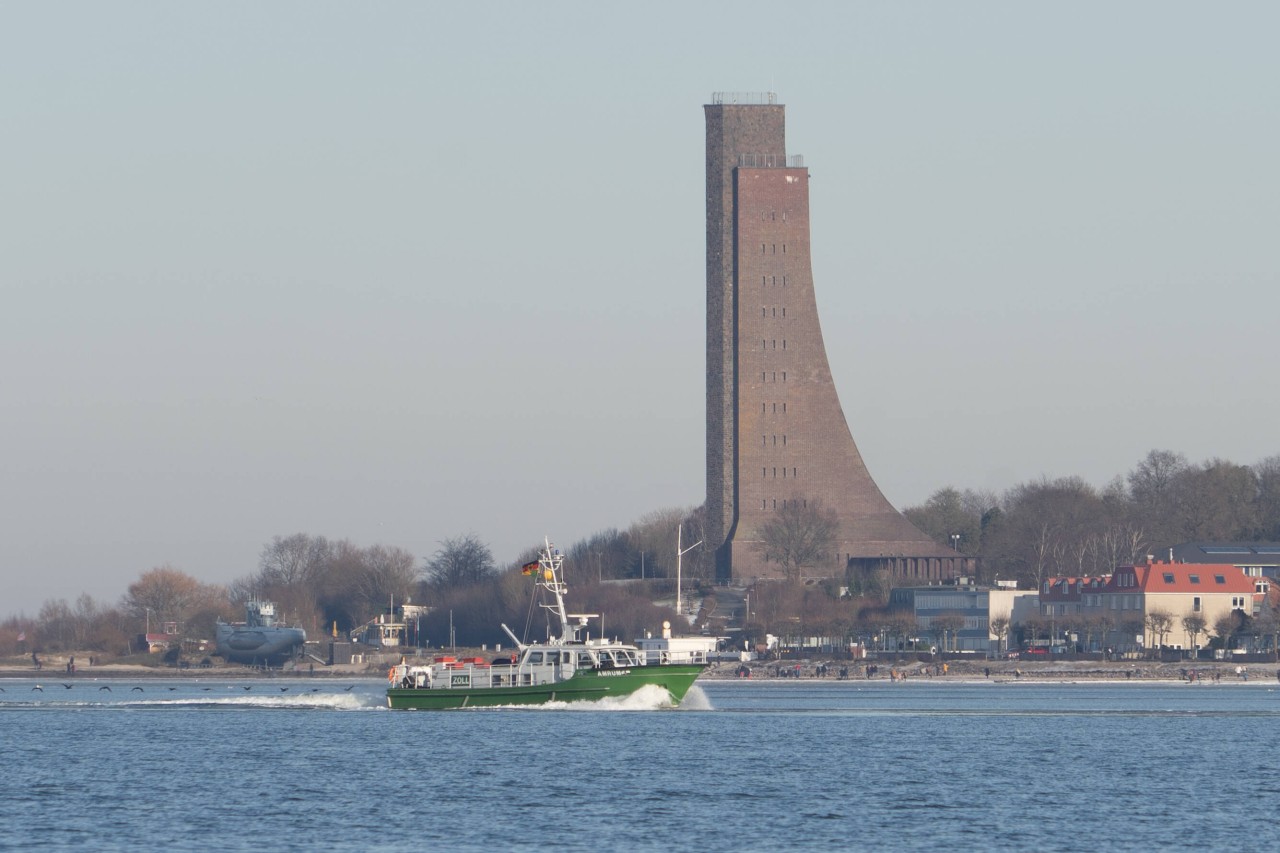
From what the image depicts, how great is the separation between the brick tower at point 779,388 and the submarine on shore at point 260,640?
81.8ft

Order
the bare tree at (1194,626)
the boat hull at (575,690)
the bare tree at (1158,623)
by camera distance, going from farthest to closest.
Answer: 1. the bare tree at (1194,626)
2. the bare tree at (1158,623)
3. the boat hull at (575,690)

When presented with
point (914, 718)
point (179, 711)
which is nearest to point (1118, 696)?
point (914, 718)

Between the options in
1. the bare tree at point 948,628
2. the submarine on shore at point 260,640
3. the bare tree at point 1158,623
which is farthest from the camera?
the submarine on shore at point 260,640

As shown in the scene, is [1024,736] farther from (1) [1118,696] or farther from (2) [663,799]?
(1) [1118,696]

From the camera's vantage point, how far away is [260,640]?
13300cm

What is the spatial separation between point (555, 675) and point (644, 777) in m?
17.8

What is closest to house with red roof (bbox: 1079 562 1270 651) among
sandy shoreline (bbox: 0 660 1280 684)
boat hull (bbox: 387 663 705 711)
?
sandy shoreline (bbox: 0 660 1280 684)

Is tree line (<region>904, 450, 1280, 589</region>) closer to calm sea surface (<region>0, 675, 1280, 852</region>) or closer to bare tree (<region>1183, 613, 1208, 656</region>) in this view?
bare tree (<region>1183, 613, 1208, 656</region>)

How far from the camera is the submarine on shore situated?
132750mm

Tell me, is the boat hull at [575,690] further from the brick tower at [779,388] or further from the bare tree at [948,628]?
the brick tower at [779,388]

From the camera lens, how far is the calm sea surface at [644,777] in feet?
129

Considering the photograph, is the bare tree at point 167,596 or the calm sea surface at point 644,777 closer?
the calm sea surface at point 644,777

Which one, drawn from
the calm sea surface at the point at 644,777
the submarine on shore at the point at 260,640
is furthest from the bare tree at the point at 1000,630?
the calm sea surface at the point at 644,777

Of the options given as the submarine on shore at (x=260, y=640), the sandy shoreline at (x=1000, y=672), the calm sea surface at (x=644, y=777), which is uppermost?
the submarine on shore at (x=260, y=640)
